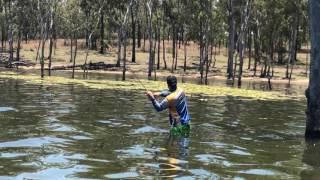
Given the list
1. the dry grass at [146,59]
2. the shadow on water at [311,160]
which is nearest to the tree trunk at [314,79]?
the shadow on water at [311,160]

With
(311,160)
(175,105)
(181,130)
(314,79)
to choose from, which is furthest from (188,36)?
(311,160)

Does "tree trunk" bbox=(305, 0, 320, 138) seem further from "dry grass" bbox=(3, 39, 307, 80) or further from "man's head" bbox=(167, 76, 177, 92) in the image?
"dry grass" bbox=(3, 39, 307, 80)

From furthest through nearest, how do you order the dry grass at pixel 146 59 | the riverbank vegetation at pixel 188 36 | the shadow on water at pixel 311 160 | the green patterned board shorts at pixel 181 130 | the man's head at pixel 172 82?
the dry grass at pixel 146 59
the riverbank vegetation at pixel 188 36
the green patterned board shorts at pixel 181 130
the man's head at pixel 172 82
the shadow on water at pixel 311 160

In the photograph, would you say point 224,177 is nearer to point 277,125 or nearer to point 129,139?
point 129,139

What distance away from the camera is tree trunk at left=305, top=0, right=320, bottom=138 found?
1648 cm

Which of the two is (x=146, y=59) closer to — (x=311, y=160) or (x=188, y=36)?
(x=188, y=36)

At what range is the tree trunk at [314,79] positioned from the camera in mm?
16484

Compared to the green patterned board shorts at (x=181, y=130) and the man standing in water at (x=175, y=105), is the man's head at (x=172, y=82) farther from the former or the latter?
the green patterned board shorts at (x=181, y=130)

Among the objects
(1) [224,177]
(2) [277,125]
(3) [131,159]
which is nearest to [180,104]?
(3) [131,159]

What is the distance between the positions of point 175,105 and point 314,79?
420 centimetres

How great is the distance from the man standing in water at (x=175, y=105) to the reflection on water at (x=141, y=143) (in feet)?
1.13

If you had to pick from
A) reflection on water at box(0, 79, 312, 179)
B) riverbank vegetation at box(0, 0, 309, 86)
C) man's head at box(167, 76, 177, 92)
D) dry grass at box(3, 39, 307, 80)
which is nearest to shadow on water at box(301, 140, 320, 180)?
reflection on water at box(0, 79, 312, 179)

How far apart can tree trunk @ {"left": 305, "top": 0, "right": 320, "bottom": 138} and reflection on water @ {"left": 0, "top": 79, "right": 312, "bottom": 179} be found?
644 millimetres

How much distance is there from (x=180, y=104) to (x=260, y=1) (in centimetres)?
5127
